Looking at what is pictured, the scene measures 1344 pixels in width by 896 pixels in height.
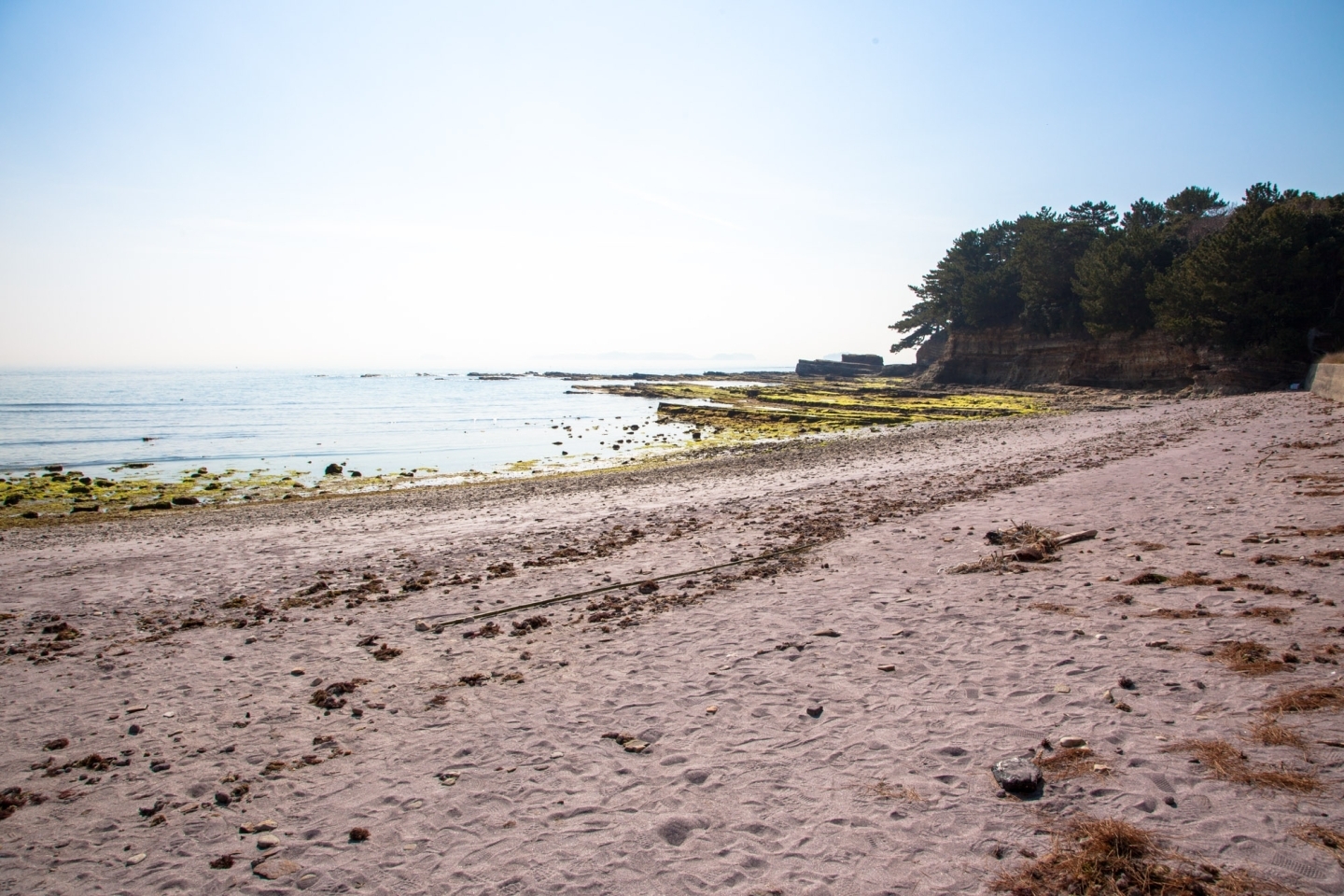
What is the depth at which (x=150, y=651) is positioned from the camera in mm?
9094

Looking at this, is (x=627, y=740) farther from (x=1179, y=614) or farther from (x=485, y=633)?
(x=1179, y=614)

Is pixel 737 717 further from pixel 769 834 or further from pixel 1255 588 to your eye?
pixel 1255 588

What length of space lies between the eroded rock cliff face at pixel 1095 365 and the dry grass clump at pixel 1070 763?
176ft

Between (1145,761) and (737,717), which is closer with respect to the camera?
(1145,761)

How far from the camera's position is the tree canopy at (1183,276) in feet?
147

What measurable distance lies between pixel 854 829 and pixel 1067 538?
27.3 ft

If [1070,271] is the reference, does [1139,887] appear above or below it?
below

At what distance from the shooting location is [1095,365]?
209 feet

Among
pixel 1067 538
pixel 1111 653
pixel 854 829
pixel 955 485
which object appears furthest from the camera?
pixel 955 485

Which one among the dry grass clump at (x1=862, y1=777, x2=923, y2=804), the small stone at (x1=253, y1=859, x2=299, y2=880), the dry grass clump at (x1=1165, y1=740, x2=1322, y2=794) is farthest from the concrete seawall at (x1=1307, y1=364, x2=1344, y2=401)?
the small stone at (x1=253, y1=859, x2=299, y2=880)

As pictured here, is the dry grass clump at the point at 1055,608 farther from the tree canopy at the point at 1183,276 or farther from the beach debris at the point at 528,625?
the tree canopy at the point at 1183,276

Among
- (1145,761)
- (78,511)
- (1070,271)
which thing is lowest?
(78,511)

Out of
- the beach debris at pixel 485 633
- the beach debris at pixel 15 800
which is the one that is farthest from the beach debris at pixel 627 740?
the beach debris at pixel 15 800

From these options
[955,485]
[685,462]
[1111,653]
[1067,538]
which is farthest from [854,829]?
[685,462]
